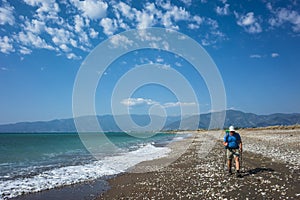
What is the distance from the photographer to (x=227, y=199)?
925 cm

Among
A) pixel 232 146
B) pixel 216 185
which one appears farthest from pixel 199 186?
pixel 232 146

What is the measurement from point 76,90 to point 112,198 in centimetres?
1984

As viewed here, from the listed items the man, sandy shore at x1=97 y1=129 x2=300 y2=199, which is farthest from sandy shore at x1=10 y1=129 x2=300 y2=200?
the man

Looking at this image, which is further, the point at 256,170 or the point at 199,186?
the point at 256,170

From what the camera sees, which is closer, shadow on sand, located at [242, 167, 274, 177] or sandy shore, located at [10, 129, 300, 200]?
sandy shore, located at [10, 129, 300, 200]

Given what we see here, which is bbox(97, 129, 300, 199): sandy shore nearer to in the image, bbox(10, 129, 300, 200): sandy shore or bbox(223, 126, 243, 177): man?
bbox(10, 129, 300, 200): sandy shore

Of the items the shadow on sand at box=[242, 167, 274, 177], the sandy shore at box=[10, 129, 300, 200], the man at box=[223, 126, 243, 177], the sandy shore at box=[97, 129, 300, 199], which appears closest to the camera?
the sandy shore at box=[97, 129, 300, 199]

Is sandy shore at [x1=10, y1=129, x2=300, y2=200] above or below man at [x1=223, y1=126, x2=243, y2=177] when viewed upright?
below

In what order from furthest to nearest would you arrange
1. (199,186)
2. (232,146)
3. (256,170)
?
(256,170), (232,146), (199,186)

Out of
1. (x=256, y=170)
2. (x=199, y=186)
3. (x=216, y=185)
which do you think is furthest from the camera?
(x=256, y=170)

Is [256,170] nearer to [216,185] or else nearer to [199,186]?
[216,185]

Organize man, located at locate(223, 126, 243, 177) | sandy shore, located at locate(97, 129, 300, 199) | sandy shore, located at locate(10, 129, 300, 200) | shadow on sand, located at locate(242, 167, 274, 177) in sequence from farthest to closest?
man, located at locate(223, 126, 243, 177)
shadow on sand, located at locate(242, 167, 274, 177)
sandy shore, located at locate(10, 129, 300, 200)
sandy shore, located at locate(97, 129, 300, 199)

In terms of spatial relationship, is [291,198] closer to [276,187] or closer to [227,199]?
[276,187]

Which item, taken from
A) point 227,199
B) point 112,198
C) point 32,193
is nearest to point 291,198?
point 227,199
